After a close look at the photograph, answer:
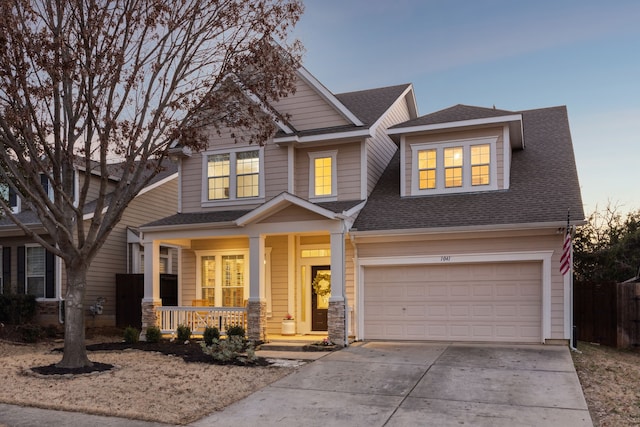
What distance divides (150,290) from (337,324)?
5.46 m

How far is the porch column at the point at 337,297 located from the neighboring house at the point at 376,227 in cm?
3

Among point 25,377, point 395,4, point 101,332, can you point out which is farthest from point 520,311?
point 101,332

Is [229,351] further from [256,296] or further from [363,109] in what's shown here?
[363,109]

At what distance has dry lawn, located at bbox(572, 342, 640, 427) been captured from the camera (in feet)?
23.7

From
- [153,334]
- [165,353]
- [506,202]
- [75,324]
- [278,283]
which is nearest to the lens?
[75,324]

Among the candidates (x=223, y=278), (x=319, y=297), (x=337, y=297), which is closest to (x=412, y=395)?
(x=337, y=297)

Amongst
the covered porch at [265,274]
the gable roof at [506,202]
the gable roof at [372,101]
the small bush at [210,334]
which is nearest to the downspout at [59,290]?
the covered porch at [265,274]

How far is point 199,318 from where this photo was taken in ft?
48.6

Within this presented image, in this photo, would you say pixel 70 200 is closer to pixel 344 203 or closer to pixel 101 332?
pixel 344 203

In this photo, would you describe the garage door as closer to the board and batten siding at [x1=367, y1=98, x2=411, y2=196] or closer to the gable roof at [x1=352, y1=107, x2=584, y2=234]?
the gable roof at [x1=352, y1=107, x2=584, y2=234]

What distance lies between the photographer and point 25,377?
9.54 m

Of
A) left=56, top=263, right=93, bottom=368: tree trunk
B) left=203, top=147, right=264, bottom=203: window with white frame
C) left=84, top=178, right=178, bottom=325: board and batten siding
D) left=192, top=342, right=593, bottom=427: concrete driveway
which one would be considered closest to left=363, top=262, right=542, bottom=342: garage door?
left=192, top=342, right=593, bottom=427: concrete driveway

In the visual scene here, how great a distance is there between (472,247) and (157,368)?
748 centimetres

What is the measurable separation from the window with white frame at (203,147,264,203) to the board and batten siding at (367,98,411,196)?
301 centimetres
